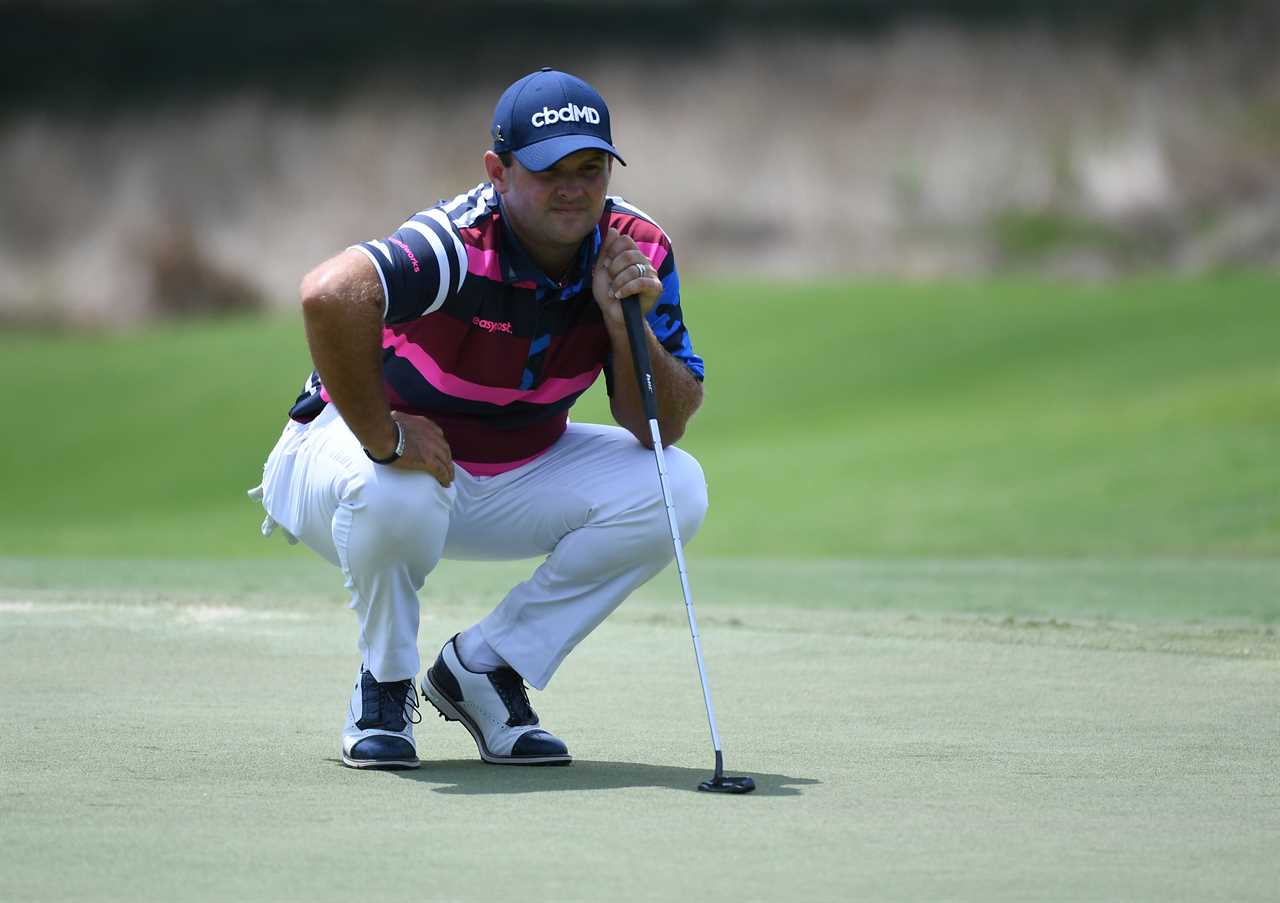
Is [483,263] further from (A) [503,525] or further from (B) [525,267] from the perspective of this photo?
(A) [503,525]

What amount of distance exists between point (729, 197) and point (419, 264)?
2907 cm

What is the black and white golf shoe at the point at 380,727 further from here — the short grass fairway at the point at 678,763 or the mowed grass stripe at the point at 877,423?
the mowed grass stripe at the point at 877,423

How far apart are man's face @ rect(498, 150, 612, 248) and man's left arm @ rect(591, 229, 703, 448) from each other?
0.11 metres

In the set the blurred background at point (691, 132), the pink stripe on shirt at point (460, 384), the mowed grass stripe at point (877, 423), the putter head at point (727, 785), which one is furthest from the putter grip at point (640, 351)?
the blurred background at point (691, 132)

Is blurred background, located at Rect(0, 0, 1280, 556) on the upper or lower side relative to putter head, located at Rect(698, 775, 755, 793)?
upper

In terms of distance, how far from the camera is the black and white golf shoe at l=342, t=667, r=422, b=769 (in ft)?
14.0

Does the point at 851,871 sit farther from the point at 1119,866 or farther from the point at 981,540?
the point at 981,540

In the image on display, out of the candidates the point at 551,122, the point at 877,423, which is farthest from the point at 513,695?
the point at 877,423

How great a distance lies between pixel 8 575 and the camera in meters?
8.78

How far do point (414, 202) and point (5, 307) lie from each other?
7.74m

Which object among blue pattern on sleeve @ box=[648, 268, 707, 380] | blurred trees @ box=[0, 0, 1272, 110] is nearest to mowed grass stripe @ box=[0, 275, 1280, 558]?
blurred trees @ box=[0, 0, 1272, 110]

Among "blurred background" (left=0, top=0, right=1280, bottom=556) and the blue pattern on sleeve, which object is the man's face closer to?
the blue pattern on sleeve

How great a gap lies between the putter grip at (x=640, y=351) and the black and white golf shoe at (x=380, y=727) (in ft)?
2.90

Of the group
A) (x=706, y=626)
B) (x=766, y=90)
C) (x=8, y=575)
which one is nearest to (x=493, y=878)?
(x=706, y=626)
